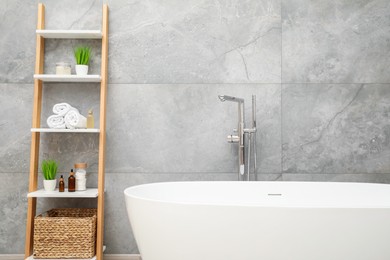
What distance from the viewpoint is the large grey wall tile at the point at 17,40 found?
8.37 ft

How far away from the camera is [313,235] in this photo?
1.52 metres

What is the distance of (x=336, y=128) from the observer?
2.55m

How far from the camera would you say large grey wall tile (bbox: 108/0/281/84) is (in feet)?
8.44

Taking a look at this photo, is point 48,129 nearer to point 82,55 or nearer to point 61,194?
point 61,194

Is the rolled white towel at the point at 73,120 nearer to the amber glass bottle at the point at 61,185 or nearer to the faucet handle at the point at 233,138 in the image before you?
the amber glass bottle at the point at 61,185

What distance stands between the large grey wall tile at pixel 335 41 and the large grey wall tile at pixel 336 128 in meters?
0.09

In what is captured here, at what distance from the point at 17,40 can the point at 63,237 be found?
1.42m

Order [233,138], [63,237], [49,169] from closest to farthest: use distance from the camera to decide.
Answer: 1. [63,237]
2. [49,169]
3. [233,138]

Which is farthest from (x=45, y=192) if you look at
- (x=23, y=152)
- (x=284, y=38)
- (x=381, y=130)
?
(x=381, y=130)

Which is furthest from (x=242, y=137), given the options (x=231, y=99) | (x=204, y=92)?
(x=204, y=92)

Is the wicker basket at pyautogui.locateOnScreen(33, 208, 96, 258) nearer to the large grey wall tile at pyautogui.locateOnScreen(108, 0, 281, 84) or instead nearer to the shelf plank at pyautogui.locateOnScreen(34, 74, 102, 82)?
the shelf plank at pyautogui.locateOnScreen(34, 74, 102, 82)

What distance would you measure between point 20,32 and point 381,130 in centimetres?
267

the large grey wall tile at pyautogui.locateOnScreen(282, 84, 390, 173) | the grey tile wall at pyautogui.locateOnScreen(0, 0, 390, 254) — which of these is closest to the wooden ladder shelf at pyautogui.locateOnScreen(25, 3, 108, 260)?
the grey tile wall at pyautogui.locateOnScreen(0, 0, 390, 254)

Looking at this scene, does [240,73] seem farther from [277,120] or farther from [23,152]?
[23,152]
